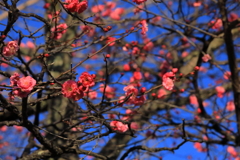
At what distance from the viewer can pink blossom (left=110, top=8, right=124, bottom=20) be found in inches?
249

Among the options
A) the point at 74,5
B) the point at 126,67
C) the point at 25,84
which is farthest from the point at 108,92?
the point at 126,67

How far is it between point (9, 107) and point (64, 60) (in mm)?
2231

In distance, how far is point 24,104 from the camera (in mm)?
1884

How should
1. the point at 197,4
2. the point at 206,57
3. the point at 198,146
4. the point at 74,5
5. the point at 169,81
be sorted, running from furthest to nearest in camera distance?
the point at 198,146
the point at 197,4
the point at 206,57
the point at 169,81
the point at 74,5

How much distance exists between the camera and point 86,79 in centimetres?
172

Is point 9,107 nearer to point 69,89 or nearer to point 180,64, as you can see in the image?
point 69,89

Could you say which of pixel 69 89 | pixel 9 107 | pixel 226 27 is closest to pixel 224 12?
pixel 226 27

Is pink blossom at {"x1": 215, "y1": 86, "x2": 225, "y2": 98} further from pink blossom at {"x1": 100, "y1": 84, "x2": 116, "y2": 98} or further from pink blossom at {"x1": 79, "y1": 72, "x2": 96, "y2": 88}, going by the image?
pink blossom at {"x1": 79, "y1": 72, "x2": 96, "y2": 88}

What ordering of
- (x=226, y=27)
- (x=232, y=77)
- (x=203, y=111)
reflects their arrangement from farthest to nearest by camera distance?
(x=203, y=111)
(x=232, y=77)
(x=226, y=27)

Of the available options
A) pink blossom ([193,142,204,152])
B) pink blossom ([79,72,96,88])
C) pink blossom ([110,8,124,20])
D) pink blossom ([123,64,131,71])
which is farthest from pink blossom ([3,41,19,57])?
pink blossom ([193,142,204,152])

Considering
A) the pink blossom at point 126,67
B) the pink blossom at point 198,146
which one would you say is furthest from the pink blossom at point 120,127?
the pink blossom at point 198,146

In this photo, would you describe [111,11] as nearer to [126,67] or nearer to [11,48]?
[126,67]

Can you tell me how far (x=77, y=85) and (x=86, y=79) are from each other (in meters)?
0.06

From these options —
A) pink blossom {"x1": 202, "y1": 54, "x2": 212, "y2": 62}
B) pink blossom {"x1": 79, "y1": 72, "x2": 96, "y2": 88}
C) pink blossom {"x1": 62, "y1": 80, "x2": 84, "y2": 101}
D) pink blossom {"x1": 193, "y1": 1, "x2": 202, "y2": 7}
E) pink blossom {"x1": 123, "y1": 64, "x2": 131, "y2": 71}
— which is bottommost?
pink blossom {"x1": 62, "y1": 80, "x2": 84, "y2": 101}
